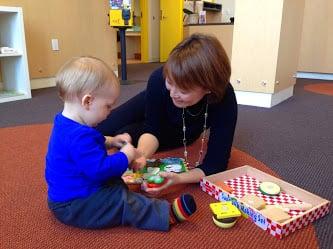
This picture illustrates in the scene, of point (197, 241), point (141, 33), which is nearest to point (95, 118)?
point (197, 241)

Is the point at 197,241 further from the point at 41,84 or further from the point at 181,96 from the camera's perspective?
the point at 41,84

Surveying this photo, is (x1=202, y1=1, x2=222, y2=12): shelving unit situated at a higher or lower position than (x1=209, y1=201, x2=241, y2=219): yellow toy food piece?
higher

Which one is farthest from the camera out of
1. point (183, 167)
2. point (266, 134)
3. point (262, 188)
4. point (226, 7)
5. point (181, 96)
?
point (226, 7)

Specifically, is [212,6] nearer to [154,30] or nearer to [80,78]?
[154,30]

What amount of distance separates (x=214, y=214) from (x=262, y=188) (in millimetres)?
228

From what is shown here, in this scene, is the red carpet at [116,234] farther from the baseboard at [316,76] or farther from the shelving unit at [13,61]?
the baseboard at [316,76]

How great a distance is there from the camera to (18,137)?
1.54 metres

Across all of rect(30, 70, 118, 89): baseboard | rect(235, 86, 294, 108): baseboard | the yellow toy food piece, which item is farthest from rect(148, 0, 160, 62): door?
the yellow toy food piece

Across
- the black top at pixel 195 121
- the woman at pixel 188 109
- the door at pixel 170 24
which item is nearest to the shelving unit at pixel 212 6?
the door at pixel 170 24

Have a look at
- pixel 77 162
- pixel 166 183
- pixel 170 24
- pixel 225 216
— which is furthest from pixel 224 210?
pixel 170 24

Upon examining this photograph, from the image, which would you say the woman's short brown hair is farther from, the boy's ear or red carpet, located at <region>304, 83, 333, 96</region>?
red carpet, located at <region>304, 83, 333, 96</region>

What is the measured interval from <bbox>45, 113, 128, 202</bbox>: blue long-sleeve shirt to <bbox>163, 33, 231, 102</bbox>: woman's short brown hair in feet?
0.81

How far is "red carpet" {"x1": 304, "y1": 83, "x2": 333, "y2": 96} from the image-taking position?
2969mm

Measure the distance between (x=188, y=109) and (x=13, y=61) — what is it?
1857 mm
